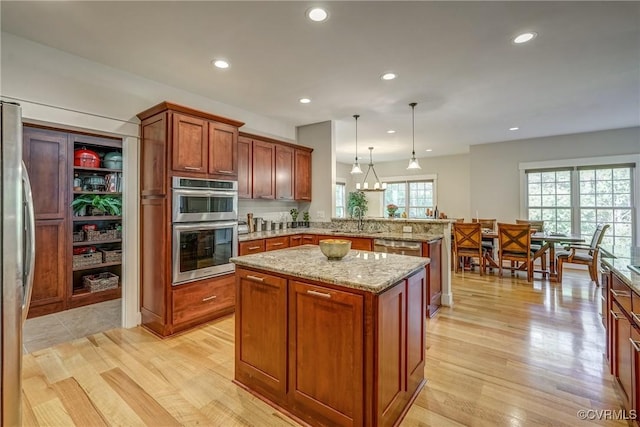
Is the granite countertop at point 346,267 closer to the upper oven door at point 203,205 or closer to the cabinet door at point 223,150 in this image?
the upper oven door at point 203,205

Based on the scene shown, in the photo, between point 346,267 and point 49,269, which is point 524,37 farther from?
point 49,269

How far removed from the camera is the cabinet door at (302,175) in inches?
195

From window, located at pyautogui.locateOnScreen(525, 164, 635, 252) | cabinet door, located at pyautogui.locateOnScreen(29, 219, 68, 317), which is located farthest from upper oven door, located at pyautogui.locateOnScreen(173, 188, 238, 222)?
window, located at pyautogui.locateOnScreen(525, 164, 635, 252)

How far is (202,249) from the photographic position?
3.16 metres

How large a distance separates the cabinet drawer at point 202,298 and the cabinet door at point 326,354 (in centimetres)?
165

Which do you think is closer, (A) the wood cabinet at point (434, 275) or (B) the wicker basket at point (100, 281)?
(A) the wood cabinet at point (434, 275)

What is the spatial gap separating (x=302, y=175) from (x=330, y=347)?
375cm

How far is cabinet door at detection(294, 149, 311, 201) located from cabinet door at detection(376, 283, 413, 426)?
11.4 feet

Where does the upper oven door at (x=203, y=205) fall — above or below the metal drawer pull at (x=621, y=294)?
above

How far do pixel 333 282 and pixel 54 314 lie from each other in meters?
3.89

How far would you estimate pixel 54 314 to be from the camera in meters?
3.50

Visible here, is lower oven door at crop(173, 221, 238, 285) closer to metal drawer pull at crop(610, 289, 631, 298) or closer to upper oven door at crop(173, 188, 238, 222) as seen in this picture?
upper oven door at crop(173, 188, 238, 222)

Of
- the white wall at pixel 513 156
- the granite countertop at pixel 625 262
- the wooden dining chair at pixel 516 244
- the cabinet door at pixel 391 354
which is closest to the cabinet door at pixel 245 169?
the cabinet door at pixel 391 354

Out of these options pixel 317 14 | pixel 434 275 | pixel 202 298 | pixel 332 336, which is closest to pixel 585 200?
pixel 434 275
